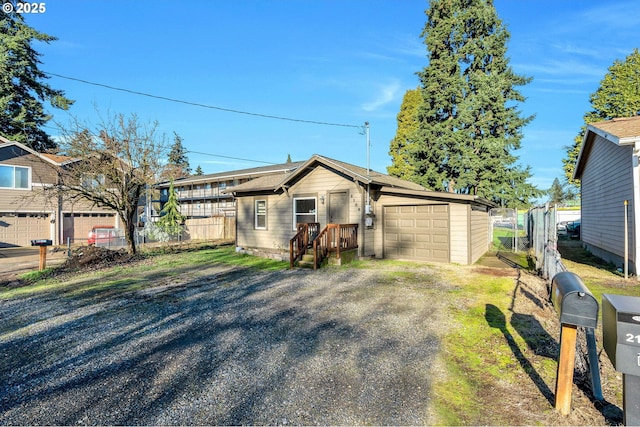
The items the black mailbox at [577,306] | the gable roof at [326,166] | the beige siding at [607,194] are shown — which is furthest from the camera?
the gable roof at [326,166]

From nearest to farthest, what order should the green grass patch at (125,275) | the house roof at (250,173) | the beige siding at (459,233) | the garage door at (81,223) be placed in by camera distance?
1. the green grass patch at (125,275)
2. the beige siding at (459,233)
3. the garage door at (81,223)
4. the house roof at (250,173)

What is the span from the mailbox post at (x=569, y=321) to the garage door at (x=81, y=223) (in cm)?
2335

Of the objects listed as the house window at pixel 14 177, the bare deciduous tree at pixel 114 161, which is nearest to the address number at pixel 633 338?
the bare deciduous tree at pixel 114 161

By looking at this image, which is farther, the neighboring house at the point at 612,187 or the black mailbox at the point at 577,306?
the neighboring house at the point at 612,187

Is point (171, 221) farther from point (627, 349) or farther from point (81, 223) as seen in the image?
point (627, 349)

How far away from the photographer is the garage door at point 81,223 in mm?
19891

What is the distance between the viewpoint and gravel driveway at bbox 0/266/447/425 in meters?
2.74

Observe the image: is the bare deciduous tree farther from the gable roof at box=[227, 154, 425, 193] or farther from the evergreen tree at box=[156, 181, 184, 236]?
the evergreen tree at box=[156, 181, 184, 236]

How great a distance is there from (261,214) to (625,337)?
42.6 ft

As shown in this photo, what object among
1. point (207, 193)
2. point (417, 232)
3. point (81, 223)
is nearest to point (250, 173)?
point (207, 193)

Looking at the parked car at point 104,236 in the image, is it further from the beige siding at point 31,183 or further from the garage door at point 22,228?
the garage door at point 22,228

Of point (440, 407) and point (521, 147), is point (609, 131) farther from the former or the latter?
point (521, 147)

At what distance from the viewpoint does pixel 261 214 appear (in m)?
14.2

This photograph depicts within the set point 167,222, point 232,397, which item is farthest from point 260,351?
point 167,222
